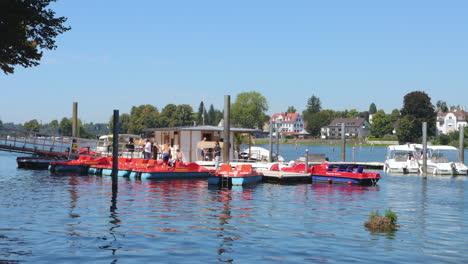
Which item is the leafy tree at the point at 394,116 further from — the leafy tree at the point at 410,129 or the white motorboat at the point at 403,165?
the white motorboat at the point at 403,165

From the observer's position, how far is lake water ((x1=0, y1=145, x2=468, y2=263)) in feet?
49.3

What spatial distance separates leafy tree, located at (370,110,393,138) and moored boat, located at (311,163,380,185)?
504 feet

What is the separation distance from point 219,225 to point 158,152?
1059 inches

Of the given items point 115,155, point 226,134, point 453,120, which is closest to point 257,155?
point 226,134

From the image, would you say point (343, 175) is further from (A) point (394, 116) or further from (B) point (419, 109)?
(A) point (394, 116)

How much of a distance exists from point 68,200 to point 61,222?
22.1 ft

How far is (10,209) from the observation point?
889 inches

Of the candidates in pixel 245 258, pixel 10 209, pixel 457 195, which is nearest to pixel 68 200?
pixel 10 209

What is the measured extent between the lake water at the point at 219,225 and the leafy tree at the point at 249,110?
148805mm

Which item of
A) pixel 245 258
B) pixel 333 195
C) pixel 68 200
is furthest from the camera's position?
pixel 333 195

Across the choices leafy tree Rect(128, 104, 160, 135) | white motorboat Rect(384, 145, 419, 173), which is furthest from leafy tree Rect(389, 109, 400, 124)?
white motorboat Rect(384, 145, 419, 173)

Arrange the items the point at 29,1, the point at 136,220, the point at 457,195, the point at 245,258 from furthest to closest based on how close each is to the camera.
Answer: the point at 457,195 < the point at 136,220 < the point at 29,1 < the point at 245,258

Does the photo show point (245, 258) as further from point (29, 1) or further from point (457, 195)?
point (457, 195)

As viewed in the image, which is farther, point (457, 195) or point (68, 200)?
point (457, 195)
